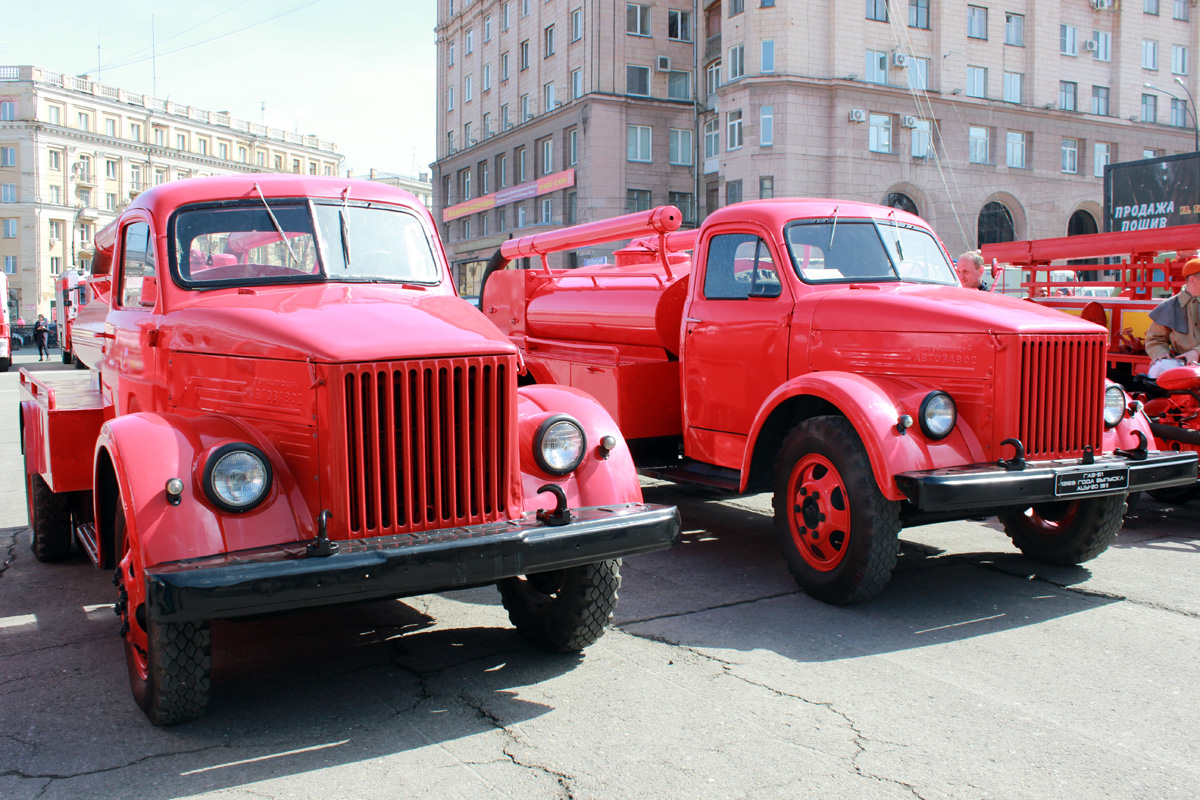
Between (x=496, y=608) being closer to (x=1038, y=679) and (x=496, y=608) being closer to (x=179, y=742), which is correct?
(x=179, y=742)

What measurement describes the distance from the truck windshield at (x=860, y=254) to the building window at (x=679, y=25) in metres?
37.0

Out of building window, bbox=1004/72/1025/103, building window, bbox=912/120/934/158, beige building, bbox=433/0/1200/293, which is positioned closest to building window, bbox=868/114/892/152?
beige building, bbox=433/0/1200/293

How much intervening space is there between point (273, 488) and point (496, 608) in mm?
1924

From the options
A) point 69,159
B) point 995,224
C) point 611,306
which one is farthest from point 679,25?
point 69,159

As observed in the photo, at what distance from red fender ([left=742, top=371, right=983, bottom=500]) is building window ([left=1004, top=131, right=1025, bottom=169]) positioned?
116 ft

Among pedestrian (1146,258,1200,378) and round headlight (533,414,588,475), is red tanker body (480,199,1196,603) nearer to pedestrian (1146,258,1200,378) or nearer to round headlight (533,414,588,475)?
round headlight (533,414,588,475)

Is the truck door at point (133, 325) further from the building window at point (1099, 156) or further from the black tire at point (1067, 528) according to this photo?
the building window at point (1099, 156)

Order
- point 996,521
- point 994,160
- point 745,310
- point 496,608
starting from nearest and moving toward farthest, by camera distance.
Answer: point 496,608
point 745,310
point 996,521
point 994,160

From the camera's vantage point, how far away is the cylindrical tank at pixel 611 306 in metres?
7.38

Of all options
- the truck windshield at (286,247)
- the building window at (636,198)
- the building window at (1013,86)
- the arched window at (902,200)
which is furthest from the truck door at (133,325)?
the building window at (1013,86)

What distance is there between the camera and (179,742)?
359 centimetres

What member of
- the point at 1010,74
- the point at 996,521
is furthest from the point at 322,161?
the point at 996,521

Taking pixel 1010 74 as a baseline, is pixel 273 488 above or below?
below

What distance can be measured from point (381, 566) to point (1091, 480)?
3759 mm
